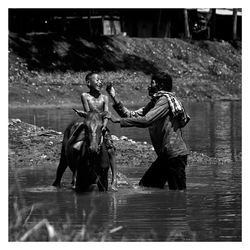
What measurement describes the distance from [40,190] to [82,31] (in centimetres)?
4164

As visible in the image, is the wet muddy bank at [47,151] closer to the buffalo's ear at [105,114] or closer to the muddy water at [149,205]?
the muddy water at [149,205]

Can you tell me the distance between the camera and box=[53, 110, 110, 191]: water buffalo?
13219 millimetres

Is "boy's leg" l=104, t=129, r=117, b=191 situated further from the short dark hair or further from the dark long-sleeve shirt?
the short dark hair

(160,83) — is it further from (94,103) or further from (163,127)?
(94,103)

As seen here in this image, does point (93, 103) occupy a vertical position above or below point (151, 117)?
above

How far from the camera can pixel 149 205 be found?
13.0 metres

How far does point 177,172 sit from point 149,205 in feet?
2.89

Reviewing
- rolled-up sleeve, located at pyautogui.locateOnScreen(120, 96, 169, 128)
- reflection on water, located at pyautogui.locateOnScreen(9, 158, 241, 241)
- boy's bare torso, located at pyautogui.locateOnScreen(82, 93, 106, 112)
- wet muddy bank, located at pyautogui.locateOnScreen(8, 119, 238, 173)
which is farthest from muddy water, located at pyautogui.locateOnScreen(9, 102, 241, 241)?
boy's bare torso, located at pyautogui.locateOnScreen(82, 93, 106, 112)

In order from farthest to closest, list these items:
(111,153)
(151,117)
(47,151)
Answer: (47,151), (111,153), (151,117)

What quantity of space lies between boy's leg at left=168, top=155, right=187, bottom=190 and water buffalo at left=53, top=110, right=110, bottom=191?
895 mm

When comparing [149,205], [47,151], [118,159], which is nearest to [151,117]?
[149,205]

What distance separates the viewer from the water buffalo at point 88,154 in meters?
13.2

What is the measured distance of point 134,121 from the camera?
13.3m

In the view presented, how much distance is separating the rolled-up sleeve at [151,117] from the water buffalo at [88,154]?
37 centimetres
